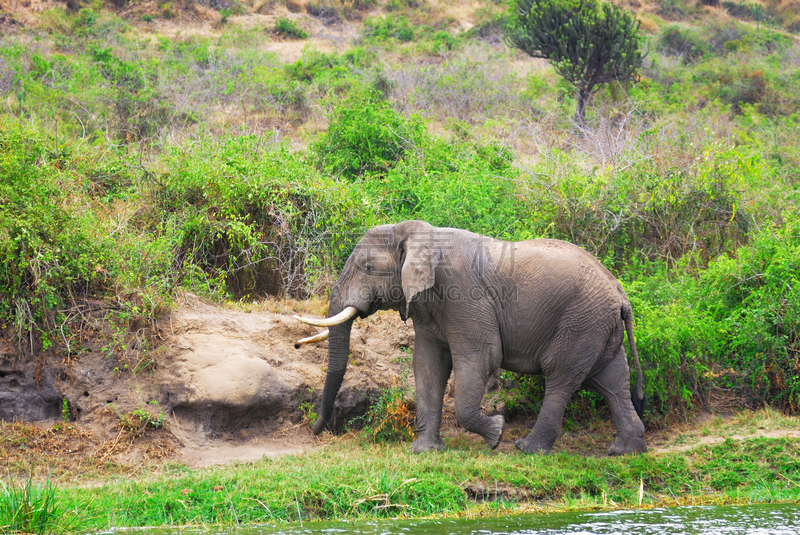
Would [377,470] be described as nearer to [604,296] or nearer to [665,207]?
[604,296]

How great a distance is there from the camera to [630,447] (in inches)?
295

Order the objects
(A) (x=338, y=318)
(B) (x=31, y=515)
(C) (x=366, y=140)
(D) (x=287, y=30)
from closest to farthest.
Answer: (B) (x=31, y=515)
(A) (x=338, y=318)
(C) (x=366, y=140)
(D) (x=287, y=30)

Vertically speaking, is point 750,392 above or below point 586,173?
below

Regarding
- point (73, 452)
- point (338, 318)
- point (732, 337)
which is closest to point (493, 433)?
point (338, 318)

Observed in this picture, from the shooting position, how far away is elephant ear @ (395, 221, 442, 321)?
23.4 feet

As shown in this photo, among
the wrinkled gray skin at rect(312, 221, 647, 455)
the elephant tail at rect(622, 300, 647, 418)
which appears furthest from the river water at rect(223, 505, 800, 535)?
the elephant tail at rect(622, 300, 647, 418)

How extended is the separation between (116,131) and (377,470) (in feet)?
33.8

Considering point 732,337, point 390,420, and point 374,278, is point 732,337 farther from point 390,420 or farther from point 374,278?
point 374,278

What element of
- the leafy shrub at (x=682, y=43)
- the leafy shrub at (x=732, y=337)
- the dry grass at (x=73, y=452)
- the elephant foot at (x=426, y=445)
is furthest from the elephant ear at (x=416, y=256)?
the leafy shrub at (x=682, y=43)

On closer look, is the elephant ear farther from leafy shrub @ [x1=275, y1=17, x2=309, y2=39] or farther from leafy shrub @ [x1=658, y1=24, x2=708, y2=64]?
leafy shrub @ [x1=658, y1=24, x2=708, y2=64]

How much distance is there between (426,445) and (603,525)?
7.09 feet

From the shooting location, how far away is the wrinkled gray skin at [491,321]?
7355 mm

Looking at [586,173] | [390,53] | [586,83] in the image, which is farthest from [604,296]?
[390,53]

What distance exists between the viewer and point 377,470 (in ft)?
21.8
